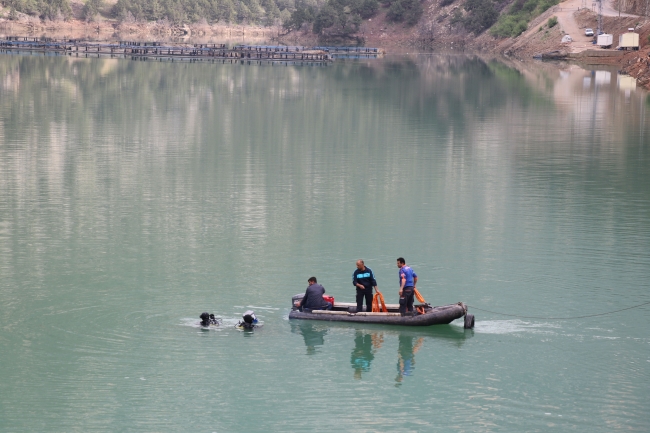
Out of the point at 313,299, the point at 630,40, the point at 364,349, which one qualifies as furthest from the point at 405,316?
the point at 630,40

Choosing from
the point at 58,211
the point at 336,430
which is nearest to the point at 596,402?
the point at 336,430

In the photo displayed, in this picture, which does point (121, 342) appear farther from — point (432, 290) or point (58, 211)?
point (58, 211)

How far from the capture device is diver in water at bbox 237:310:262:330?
26.3m

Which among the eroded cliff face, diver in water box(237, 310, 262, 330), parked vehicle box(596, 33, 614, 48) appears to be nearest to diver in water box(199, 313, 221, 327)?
diver in water box(237, 310, 262, 330)

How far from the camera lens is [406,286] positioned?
85.0 feet

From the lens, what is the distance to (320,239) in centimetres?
3631

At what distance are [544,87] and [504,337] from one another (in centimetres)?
8509

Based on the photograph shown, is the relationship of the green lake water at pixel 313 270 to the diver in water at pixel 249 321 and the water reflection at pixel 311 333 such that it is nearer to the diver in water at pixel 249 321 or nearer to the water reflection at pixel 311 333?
the water reflection at pixel 311 333

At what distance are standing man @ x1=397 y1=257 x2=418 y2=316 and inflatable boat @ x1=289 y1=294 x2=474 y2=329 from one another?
219mm

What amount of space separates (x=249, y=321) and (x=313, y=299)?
1927mm

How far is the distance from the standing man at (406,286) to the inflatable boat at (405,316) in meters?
0.22

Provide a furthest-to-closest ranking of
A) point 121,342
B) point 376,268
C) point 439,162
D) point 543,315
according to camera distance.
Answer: point 439,162 → point 376,268 → point 543,315 → point 121,342

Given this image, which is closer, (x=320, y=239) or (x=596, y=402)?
(x=596, y=402)

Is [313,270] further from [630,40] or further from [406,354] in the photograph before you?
[630,40]
